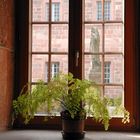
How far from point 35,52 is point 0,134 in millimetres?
801

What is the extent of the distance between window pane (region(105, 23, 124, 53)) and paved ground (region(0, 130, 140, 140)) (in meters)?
0.72

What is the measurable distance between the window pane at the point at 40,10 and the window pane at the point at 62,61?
1.17 ft

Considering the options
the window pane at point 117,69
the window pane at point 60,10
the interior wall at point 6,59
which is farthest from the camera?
the window pane at point 60,10

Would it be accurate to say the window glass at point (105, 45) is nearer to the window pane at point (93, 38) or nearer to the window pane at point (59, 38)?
the window pane at point (93, 38)

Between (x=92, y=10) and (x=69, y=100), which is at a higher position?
(x=92, y=10)

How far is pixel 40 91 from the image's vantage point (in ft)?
9.71

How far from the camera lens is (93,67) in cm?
342

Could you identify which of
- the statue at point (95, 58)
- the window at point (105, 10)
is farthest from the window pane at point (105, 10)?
the statue at point (95, 58)

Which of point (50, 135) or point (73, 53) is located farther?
point (73, 53)

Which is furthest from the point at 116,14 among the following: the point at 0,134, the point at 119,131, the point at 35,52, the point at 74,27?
the point at 0,134

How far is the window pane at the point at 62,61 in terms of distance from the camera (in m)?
3.45

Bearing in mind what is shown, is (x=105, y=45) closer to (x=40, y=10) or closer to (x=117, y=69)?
(x=117, y=69)

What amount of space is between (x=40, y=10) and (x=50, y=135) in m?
1.13

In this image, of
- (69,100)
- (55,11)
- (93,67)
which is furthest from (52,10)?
(69,100)
